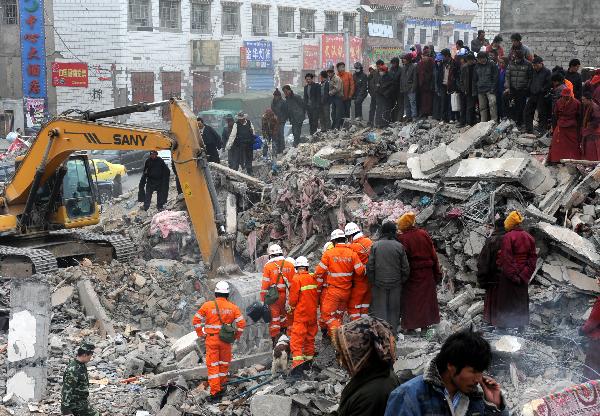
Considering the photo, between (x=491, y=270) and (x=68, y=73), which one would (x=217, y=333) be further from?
(x=68, y=73)

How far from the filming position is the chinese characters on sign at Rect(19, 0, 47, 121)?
36688 mm

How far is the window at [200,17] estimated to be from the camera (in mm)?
42781

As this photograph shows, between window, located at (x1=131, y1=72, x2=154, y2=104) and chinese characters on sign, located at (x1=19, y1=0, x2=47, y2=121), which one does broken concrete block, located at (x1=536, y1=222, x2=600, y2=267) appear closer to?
chinese characters on sign, located at (x1=19, y1=0, x2=47, y2=121)

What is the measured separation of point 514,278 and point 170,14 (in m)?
33.9

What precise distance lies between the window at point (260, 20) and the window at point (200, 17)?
345cm

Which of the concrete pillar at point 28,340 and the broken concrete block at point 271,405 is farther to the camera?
the concrete pillar at point 28,340

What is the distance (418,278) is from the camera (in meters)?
10.8

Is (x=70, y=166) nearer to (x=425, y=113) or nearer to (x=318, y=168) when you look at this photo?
(x=318, y=168)

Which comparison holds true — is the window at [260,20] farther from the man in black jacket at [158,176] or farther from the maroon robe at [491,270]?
the maroon robe at [491,270]

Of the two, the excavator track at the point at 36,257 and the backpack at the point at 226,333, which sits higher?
the backpack at the point at 226,333

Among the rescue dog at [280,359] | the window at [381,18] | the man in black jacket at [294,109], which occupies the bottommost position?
the rescue dog at [280,359]

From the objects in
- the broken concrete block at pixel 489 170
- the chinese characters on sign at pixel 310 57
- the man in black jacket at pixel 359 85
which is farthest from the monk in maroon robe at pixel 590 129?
the chinese characters on sign at pixel 310 57

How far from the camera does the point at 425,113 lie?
63.0ft

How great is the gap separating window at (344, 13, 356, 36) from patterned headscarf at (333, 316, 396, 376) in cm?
4978
